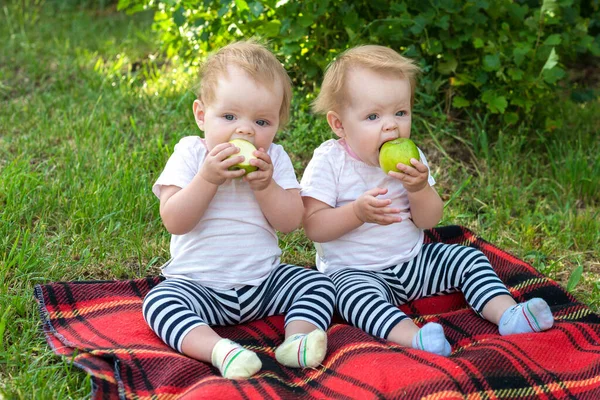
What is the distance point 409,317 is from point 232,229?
69 cm

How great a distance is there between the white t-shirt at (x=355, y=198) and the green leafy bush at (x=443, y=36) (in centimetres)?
109

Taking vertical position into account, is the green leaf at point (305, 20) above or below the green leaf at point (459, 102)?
above

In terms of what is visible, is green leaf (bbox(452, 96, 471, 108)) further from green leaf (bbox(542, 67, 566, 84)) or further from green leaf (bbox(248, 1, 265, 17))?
green leaf (bbox(248, 1, 265, 17))

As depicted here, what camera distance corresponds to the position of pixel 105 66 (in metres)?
5.02

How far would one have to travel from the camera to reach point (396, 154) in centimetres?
261

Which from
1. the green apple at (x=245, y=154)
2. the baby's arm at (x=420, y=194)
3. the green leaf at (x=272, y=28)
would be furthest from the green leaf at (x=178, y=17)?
the baby's arm at (x=420, y=194)

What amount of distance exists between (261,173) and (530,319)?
1.00 meters

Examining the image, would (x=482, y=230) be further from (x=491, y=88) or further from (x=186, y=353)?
(x=186, y=353)

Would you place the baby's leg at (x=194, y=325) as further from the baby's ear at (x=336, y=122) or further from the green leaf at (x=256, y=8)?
the green leaf at (x=256, y=8)

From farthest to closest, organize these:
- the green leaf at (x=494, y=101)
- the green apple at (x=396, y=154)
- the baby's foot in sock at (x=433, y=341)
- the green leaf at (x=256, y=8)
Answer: the green leaf at (x=494, y=101) → the green leaf at (x=256, y=8) → the green apple at (x=396, y=154) → the baby's foot in sock at (x=433, y=341)

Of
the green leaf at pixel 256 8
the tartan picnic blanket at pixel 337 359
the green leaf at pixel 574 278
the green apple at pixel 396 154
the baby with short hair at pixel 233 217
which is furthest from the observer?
the green leaf at pixel 256 8

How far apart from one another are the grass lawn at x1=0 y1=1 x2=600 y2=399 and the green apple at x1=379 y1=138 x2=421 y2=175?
749 mm

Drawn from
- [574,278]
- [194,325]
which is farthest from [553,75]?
[194,325]

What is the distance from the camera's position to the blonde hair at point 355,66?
9.05ft
